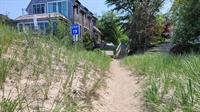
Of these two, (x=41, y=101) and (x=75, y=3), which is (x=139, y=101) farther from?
(x=75, y=3)

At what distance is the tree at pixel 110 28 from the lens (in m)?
63.2

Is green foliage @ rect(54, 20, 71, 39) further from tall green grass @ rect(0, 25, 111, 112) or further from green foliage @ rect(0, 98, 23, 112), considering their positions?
green foliage @ rect(0, 98, 23, 112)

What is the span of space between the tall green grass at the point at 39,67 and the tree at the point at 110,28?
176 ft

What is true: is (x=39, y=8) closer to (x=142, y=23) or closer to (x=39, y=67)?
(x=142, y=23)

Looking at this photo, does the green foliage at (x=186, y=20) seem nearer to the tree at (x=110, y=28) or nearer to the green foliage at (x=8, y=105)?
the green foliage at (x=8, y=105)

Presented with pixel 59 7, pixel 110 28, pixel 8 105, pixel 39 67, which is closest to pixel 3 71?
pixel 8 105

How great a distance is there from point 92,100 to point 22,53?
1731mm

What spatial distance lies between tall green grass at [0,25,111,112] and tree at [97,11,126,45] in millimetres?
53638

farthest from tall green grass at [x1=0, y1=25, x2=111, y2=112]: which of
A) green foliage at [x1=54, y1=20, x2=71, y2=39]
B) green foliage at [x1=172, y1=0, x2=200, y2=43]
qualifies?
green foliage at [x1=172, y1=0, x2=200, y2=43]

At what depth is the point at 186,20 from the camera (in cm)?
2062

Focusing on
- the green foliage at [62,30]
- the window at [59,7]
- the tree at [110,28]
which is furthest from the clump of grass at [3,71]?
the tree at [110,28]

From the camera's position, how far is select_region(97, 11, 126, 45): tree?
2488 inches

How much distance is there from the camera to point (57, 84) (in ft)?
19.6

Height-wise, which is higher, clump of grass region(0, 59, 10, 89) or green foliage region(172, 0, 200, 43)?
green foliage region(172, 0, 200, 43)
